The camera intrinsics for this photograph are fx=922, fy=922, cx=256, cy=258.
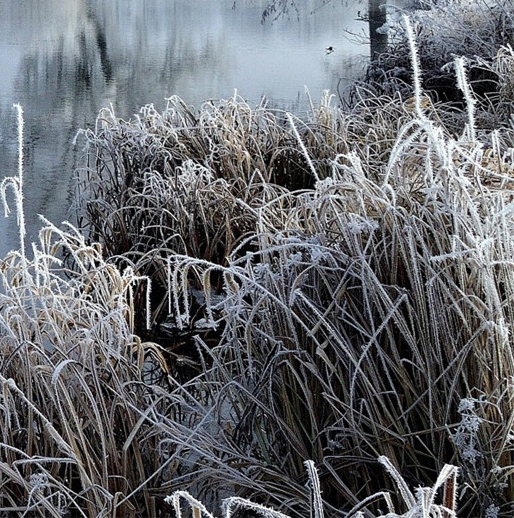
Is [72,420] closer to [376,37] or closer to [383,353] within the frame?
[383,353]

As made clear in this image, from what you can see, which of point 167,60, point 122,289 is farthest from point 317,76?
point 122,289

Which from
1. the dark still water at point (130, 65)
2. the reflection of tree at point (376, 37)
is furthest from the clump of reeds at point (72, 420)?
the reflection of tree at point (376, 37)

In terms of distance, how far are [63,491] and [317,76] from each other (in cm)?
795

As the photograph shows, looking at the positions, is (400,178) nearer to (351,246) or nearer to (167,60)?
(351,246)

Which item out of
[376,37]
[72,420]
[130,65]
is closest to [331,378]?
[72,420]

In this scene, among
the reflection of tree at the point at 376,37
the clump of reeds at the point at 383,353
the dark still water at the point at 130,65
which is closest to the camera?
the clump of reeds at the point at 383,353

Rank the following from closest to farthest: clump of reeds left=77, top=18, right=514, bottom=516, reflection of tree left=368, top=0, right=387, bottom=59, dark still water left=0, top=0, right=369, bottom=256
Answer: clump of reeds left=77, top=18, right=514, bottom=516 < dark still water left=0, top=0, right=369, bottom=256 < reflection of tree left=368, top=0, right=387, bottom=59

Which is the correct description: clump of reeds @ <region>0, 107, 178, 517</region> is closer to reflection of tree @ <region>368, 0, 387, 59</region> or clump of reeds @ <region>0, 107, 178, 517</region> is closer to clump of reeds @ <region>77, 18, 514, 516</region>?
clump of reeds @ <region>77, 18, 514, 516</region>

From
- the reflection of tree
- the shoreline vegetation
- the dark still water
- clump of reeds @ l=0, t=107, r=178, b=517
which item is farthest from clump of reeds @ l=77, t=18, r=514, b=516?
the reflection of tree

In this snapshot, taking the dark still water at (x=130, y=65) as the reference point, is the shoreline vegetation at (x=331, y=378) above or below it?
above

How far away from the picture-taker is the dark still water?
22.1 feet

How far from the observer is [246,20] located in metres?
14.3

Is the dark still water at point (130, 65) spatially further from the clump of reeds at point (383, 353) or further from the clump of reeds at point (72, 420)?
the clump of reeds at point (383, 353)

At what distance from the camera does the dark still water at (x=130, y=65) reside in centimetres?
672
